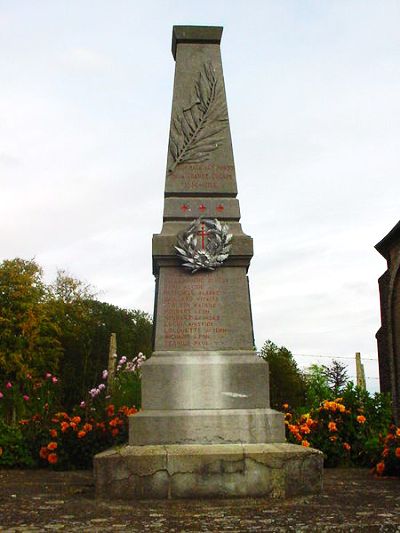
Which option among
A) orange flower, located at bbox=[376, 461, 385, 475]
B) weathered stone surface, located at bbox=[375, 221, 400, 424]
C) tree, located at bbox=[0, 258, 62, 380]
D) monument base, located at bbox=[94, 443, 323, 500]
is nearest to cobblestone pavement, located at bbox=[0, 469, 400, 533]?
monument base, located at bbox=[94, 443, 323, 500]

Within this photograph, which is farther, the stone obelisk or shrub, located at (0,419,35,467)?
shrub, located at (0,419,35,467)

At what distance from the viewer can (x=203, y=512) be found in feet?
17.9

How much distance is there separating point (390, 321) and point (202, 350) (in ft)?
60.1

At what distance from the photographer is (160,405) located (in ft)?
24.3

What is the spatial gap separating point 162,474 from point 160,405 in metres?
1.24

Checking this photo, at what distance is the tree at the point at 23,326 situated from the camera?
3122 cm

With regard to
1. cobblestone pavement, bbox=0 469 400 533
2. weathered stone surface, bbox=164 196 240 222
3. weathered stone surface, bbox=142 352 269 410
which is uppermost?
weathered stone surface, bbox=164 196 240 222

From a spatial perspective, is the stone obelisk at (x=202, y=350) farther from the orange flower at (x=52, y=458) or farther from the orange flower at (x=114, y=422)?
the orange flower at (x=52, y=458)

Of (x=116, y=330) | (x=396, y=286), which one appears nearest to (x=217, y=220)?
(x=396, y=286)

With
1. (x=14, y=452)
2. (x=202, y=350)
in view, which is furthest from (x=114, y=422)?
(x=202, y=350)

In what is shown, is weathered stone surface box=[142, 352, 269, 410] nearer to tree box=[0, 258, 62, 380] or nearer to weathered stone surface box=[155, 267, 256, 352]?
weathered stone surface box=[155, 267, 256, 352]

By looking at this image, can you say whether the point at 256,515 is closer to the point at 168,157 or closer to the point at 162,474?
the point at 162,474

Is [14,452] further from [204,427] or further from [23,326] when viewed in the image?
[23,326]

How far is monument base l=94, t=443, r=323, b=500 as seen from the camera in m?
6.21
